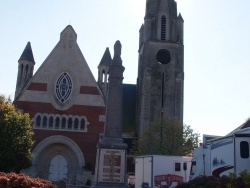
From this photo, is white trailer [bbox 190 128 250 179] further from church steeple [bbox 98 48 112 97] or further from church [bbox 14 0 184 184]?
church steeple [bbox 98 48 112 97]

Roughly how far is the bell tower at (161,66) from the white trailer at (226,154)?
22.7 metres

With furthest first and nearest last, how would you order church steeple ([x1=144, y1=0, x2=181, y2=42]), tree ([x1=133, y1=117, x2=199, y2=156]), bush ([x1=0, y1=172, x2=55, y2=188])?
church steeple ([x1=144, y1=0, x2=181, y2=42]), tree ([x1=133, y1=117, x2=199, y2=156]), bush ([x1=0, y1=172, x2=55, y2=188])

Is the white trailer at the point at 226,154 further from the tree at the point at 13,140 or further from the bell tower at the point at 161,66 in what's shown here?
the bell tower at the point at 161,66

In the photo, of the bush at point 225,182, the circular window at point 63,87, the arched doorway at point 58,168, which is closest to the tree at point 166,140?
the arched doorway at point 58,168

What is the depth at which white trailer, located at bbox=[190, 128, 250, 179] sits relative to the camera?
59.7 feet

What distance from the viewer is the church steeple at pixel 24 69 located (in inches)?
1647

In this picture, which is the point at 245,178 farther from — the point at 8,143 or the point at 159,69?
the point at 159,69

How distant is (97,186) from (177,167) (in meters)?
7.41

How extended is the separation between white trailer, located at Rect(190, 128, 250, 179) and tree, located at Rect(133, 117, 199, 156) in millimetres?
16304

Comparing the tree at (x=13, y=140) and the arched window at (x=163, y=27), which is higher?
the arched window at (x=163, y=27)

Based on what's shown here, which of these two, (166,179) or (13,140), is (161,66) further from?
(166,179)

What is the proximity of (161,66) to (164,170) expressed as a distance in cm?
2429

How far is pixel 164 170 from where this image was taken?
24828 mm

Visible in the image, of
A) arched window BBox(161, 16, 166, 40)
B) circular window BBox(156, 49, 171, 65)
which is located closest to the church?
circular window BBox(156, 49, 171, 65)
